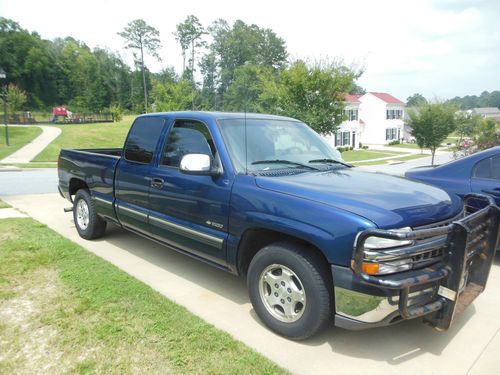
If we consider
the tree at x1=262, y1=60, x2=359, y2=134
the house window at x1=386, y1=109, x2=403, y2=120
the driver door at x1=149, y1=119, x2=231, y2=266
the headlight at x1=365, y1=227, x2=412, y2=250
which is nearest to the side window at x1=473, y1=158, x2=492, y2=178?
the headlight at x1=365, y1=227, x2=412, y2=250

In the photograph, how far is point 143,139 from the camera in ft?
15.8

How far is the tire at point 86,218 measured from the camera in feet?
19.1

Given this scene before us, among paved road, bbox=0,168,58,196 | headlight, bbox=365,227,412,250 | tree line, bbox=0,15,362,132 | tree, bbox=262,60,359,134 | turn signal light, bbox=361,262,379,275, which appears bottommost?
paved road, bbox=0,168,58,196

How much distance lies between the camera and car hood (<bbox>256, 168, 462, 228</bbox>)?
2781mm

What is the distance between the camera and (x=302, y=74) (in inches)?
819

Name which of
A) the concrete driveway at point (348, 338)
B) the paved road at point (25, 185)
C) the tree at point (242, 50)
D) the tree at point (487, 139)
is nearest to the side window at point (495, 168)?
the concrete driveway at point (348, 338)

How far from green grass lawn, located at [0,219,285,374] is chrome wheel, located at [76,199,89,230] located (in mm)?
1285

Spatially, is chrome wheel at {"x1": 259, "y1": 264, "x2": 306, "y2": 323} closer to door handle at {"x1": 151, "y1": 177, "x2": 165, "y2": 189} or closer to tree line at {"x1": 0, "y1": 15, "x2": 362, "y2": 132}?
door handle at {"x1": 151, "y1": 177, "x2": 165, "y2": 189}

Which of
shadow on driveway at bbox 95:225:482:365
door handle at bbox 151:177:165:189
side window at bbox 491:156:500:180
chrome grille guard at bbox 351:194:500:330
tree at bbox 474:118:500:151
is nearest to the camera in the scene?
chrome grille guard at bbox 351:194:500:330

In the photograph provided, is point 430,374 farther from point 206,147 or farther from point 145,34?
point 145,34

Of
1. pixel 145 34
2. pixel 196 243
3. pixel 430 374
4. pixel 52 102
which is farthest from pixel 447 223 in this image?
pixel 52 102

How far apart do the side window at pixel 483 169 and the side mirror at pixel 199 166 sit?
145 inches

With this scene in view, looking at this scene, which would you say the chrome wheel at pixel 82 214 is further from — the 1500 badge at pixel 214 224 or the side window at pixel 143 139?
the 1500 badge at pixel 214 224

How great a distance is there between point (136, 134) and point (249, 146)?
6.04ft
